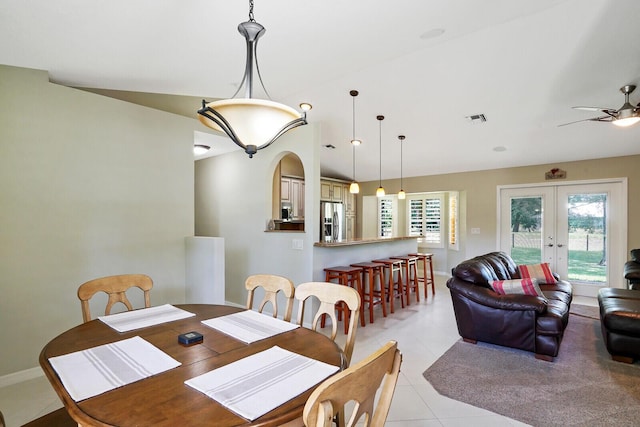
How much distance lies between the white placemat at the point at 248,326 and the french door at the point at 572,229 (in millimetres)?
6040

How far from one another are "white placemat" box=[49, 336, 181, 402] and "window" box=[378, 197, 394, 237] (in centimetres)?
754

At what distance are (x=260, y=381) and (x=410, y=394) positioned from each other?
1.79 m

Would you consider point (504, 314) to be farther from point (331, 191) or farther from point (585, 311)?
point (331, 191)

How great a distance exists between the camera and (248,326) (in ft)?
5.89

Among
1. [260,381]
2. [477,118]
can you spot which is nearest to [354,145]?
[477,118]

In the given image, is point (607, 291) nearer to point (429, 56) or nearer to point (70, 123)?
point (429, 56)

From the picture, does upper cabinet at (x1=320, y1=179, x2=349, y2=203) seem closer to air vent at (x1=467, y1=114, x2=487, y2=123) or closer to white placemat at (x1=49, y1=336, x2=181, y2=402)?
air vent at (x1=467, y1=114, x2=487, y2=123)

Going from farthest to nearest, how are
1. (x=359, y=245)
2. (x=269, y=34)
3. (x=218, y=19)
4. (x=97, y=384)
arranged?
(x=359, y=245)
(x=269, y=34)
(x=218, y=19)
(x=97, y=384)

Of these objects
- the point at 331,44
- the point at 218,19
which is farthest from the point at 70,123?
the point at 331,44

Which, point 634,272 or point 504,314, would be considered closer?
point 504,314

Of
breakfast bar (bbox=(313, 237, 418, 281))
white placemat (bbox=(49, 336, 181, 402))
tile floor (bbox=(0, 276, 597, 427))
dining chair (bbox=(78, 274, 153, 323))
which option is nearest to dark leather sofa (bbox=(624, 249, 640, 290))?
tile floor (bbox=(0, 276, 597, 427))

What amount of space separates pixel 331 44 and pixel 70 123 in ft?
8.26

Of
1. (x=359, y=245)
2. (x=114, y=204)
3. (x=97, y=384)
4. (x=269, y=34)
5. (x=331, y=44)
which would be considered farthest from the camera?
(x=359, y=245)

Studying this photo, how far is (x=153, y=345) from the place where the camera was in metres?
1.52
